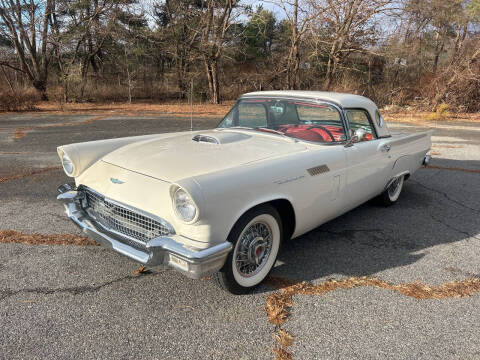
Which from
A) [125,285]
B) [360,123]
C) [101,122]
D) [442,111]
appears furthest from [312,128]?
[442,111]

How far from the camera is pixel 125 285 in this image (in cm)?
275

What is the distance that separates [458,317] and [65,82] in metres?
23.0

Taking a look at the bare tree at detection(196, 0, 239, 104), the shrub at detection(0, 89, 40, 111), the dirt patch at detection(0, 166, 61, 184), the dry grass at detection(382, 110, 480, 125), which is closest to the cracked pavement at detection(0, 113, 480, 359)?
the dirt patch at detection(0, 166, 61, 184)

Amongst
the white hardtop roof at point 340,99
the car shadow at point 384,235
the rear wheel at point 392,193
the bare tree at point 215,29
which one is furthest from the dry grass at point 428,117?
the white hardtop roof at point 340,99

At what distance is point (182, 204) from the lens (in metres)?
2.26

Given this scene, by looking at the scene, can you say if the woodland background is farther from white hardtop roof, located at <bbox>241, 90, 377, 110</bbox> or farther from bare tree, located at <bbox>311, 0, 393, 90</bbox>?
white hardtop roof, located at <bbox>241, 90, 377, 110</bbox>

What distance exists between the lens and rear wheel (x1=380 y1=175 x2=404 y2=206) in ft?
15.2

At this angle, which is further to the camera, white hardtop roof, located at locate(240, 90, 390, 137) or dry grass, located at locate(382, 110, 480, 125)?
dry grass, located at locate(382, 110, 480, 125)

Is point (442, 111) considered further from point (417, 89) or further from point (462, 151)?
point (462, 151)

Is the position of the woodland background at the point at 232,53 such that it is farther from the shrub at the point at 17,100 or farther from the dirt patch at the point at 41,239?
the dirt patch at the point at 41,239

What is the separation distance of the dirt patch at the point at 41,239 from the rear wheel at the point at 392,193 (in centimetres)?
363

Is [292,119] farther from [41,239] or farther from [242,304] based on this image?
[41,239]

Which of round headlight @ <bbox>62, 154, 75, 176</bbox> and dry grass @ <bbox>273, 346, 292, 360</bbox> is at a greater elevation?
round headlight @ <bbox>62, 154, 75, 176</bbox>

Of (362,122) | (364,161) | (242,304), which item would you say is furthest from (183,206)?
(362,122)
